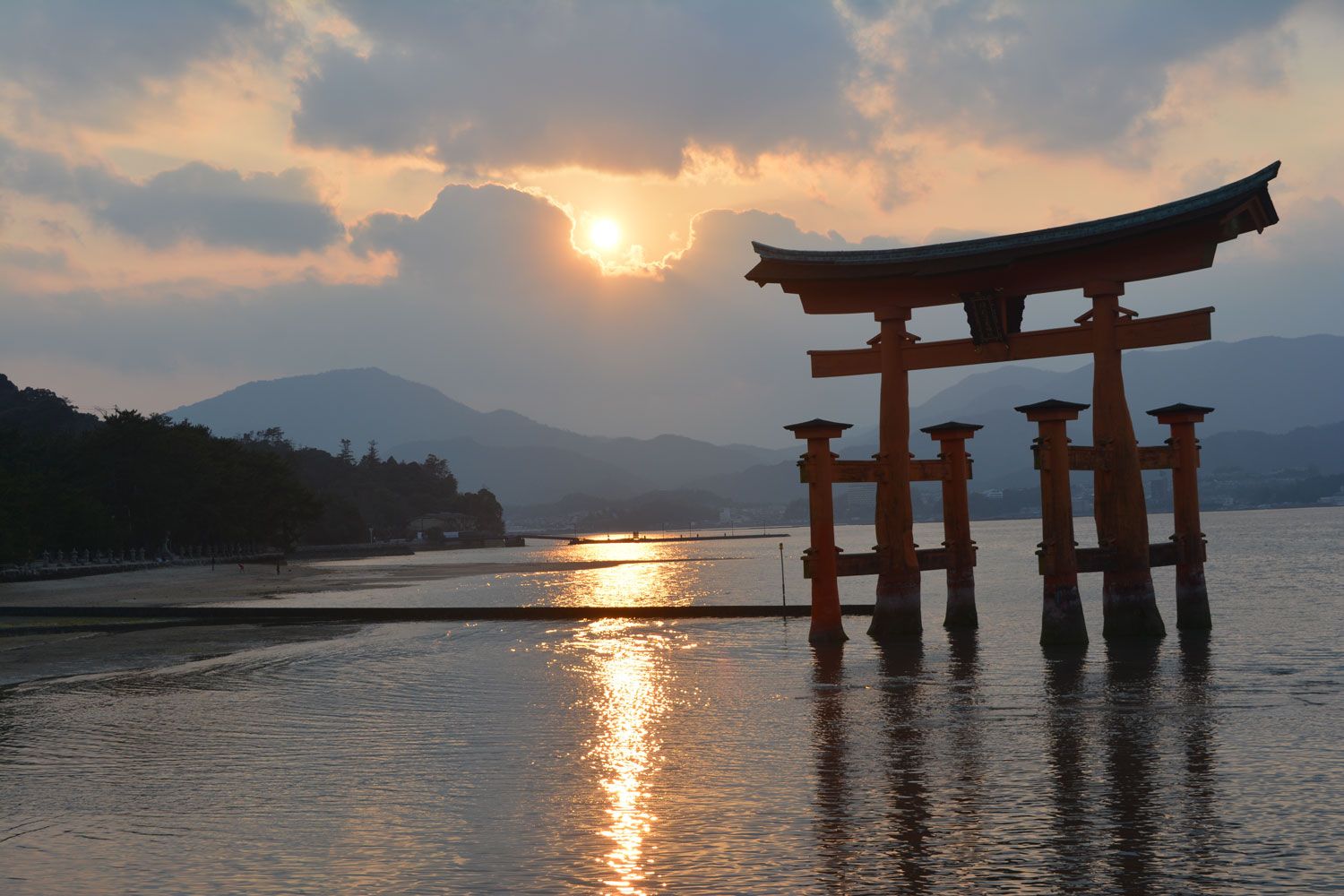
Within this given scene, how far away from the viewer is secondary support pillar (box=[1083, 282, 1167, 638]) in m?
24.9

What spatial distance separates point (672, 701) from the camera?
68.8 ft

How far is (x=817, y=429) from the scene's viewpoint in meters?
26.1

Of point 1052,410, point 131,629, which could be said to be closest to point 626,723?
point 1052,410

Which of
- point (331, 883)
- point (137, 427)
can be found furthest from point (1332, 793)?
point (137, 427)

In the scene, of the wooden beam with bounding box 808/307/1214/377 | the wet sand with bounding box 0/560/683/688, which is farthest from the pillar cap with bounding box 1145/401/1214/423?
the wet sand with bounding box 0/560/683/688

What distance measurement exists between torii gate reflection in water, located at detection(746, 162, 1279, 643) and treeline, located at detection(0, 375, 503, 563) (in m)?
60.5

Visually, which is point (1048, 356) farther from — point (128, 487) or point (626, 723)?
point (128, 487)

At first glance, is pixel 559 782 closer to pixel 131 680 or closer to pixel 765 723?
pixel 765 723

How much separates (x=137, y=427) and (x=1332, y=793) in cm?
10166

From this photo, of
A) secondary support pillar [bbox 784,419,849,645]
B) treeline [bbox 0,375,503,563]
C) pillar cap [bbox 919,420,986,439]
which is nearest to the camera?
Answer: secondary support pillar [bbox 784,419,849,645]

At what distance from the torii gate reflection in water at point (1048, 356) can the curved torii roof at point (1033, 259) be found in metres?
0.03

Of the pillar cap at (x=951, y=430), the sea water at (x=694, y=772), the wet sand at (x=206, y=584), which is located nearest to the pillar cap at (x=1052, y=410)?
the pillar cap at (x=951, y=430)

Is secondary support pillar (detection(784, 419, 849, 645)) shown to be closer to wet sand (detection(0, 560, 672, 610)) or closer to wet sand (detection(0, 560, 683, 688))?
wet sand (detection(0, 560, 683, 688))

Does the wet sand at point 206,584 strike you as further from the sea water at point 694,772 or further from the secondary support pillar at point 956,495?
the secondary support pillar at point 956,495
